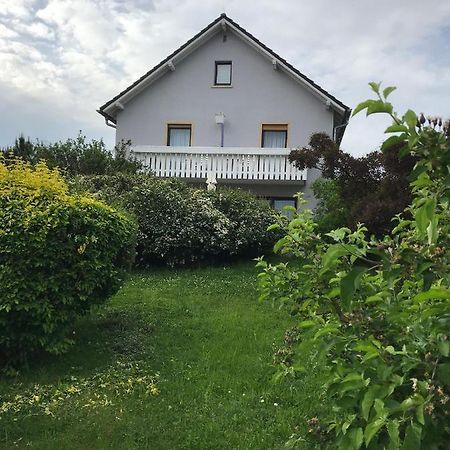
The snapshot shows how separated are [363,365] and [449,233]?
1.70 feet

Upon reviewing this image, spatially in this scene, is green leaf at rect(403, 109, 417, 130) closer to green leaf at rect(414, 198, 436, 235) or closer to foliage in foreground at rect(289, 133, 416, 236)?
green leaf at rect(414, 198, 436, 235)

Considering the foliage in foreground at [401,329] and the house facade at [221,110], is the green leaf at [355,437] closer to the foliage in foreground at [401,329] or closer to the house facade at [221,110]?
the foliage in foreground at [401,329]

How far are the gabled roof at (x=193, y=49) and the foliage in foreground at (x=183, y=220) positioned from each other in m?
8.34

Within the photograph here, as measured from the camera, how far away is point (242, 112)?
2139cm

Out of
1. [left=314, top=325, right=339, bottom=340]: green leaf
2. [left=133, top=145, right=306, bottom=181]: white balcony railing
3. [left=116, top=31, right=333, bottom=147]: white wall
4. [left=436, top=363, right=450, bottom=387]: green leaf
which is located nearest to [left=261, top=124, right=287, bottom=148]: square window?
[left=116, top=31, right=333, bottom=147]: white wall

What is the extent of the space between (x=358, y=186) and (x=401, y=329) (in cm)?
1103

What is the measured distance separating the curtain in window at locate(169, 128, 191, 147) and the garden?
8288 mm

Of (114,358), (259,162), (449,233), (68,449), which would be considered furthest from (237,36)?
(449,233)

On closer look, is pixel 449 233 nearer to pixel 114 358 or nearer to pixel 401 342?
pixel 401 342

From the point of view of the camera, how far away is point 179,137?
72.2 feet

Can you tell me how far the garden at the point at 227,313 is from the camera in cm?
Answer: 169

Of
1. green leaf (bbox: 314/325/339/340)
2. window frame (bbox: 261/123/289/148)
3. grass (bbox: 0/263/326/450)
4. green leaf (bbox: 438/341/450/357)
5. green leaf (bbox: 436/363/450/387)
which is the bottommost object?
grass (bbox: 0/263/326/450)

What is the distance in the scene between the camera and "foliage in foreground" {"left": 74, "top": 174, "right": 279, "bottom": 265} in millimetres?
12547

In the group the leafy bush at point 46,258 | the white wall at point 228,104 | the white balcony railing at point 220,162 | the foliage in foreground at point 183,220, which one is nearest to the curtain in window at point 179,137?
the white wall at point 228,104
